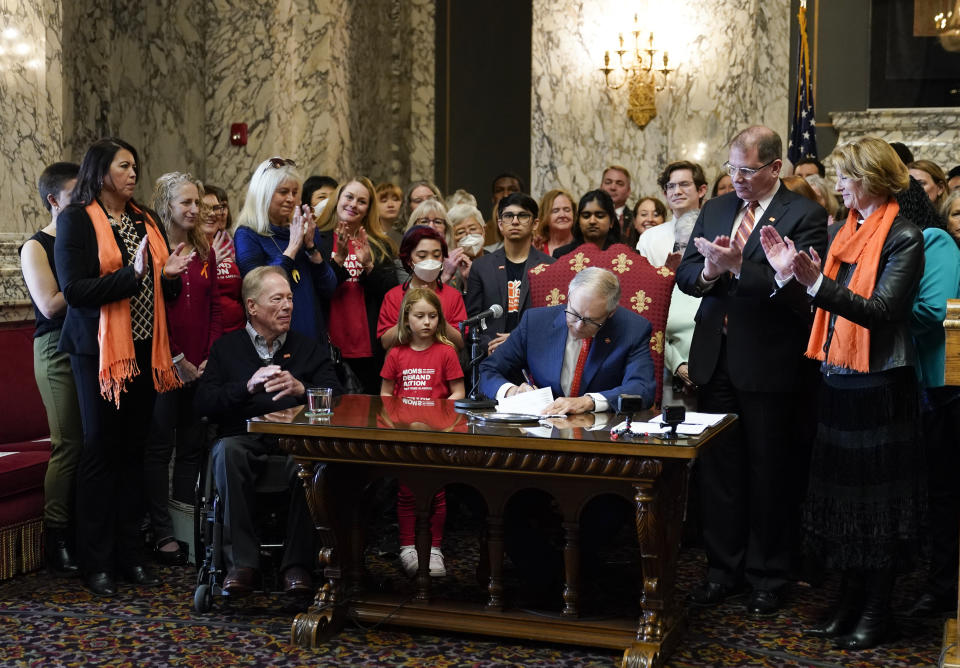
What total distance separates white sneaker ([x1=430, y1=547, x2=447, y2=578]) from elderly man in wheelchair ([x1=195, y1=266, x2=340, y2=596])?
52 cm

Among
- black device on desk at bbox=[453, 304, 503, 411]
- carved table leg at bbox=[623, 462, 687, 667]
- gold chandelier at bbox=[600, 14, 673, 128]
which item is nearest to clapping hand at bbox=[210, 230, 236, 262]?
black device on desk at bbox=[453, 304, 503, 411]

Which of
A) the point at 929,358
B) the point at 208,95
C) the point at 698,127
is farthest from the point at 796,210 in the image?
the point at 208,95

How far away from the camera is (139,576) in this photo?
4770mm

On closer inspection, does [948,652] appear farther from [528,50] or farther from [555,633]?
[528,50]

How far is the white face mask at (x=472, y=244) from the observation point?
635 centimetres

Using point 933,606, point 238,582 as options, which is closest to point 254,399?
point 238,582

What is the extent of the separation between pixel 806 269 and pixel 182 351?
110 inches

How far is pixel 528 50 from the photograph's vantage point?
10.7 meters

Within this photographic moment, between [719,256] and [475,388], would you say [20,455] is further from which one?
[719,256]

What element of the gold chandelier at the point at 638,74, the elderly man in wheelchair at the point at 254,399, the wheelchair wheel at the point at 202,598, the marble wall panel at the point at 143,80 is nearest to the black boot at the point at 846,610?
the elderly man in wheelchair at the point at 254,399

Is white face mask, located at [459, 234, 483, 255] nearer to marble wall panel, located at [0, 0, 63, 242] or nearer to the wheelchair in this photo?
the wheelchair

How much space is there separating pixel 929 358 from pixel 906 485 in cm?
63

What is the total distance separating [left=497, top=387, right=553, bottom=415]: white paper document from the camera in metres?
4.20

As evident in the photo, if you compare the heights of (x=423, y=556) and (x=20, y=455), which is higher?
(x=20, y=455)
